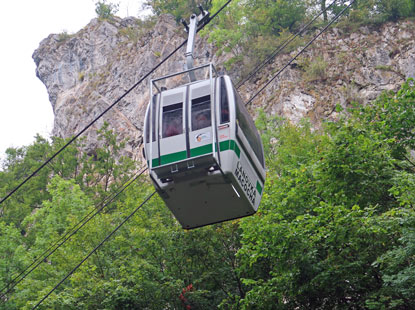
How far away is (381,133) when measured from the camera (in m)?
18.1

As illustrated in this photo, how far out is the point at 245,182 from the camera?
11789 mm

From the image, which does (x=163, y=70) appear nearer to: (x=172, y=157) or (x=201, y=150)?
(x=172, y=157)

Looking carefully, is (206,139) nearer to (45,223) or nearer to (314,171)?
(314,171)

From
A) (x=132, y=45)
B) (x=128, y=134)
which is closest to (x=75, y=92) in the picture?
(x=132, y=45)

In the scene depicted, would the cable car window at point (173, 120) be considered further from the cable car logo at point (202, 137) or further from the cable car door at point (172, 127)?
the cable car logo at point (202, 137)

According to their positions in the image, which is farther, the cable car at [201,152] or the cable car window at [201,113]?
the cable car window at [201,113]

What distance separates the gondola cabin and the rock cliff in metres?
28.5

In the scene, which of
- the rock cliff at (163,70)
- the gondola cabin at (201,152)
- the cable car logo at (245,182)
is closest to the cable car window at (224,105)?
the gondola cabin at (201,152)

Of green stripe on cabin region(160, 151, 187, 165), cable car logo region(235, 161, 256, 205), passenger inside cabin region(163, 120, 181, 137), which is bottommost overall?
cable car logo region(235, 161, 256, 205)

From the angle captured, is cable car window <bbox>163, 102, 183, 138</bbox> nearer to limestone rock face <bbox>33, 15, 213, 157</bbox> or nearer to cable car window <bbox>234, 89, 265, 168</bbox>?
cable car window <bbox>234, 89, 265, 168</bbox>

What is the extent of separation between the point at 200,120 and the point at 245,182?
1500 millimetres

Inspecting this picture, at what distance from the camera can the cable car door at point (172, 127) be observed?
11.4 m

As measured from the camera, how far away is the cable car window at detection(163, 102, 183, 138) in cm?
1161

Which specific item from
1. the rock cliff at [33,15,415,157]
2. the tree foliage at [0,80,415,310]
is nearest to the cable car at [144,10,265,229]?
the tree foliage at [0,80,415,310]
